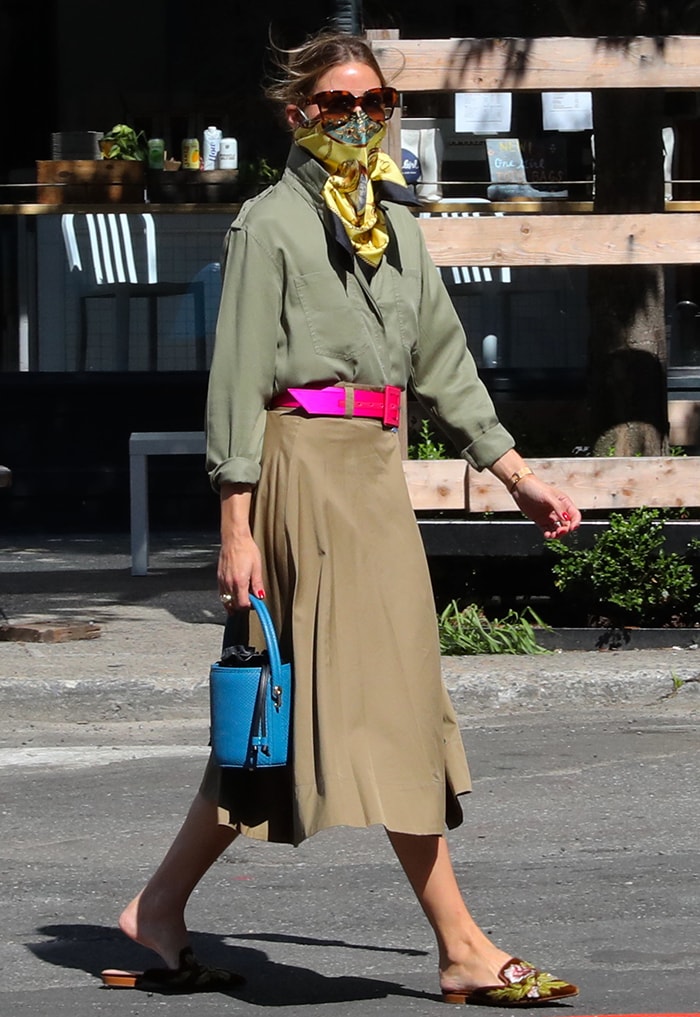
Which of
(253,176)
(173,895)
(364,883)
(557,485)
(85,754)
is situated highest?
(253,176)

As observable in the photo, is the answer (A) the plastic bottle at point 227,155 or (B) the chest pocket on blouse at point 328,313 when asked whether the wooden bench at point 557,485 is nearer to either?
(B) the chest pocket on blouse at point 328,313

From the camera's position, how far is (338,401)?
3.81 m

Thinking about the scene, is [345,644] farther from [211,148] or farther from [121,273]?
[121,273]

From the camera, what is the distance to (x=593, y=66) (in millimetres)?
8148

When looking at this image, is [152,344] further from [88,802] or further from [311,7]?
[88,802]

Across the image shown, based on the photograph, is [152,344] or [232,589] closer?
[232,589]

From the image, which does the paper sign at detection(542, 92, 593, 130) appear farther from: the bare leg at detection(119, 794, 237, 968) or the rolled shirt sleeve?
the bare leg at detection(119, 794, 237, 968)

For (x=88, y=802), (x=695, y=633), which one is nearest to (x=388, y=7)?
(x=695, y=633)

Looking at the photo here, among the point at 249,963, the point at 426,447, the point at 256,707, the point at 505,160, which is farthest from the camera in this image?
the point at 505,160

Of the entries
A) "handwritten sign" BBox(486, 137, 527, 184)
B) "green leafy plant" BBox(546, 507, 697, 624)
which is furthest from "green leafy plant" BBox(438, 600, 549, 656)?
"handwritten sign" BBox(486, 137, 527, 184)

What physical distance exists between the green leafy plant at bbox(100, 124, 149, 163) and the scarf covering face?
8959 millimetres

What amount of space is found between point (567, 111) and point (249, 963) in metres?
7.87

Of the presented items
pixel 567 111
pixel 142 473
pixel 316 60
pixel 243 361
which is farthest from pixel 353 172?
pixel 567 111

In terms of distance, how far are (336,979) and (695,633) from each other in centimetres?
445
